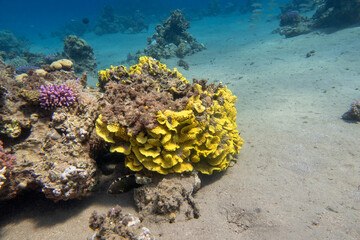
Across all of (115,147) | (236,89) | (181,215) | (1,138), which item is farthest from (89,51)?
(181,215)

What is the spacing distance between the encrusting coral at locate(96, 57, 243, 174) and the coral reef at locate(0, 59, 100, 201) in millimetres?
486

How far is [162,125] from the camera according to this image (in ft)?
9.82

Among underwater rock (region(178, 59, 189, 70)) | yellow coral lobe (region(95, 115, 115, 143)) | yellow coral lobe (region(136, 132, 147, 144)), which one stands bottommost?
yellow coral lobe (region(136, 132, 147, 144))

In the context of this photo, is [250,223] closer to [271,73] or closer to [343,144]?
[343,144]

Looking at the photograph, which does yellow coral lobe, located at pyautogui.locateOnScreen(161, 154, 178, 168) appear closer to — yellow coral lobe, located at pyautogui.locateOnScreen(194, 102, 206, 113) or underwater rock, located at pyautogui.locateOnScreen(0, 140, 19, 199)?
yellow coral lobe, located at pyautogui.locateOnScreen(194, 102, 206, 113)

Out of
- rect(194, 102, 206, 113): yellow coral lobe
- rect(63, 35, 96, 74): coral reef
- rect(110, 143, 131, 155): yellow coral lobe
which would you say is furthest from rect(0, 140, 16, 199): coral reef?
rect(63, 35, 96, 74): coral reef

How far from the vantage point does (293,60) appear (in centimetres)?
1073

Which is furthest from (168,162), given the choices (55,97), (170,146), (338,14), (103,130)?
(338,14)

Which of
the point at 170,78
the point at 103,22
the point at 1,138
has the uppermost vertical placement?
the point at 103,22

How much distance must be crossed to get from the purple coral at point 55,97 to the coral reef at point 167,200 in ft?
7.09

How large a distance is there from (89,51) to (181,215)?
14569 mm

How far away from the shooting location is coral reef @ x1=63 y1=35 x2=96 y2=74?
1321 cm

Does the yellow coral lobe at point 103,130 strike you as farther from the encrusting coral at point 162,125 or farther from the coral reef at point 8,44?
the coral reef at point 8,44

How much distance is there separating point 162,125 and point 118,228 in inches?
63.9
